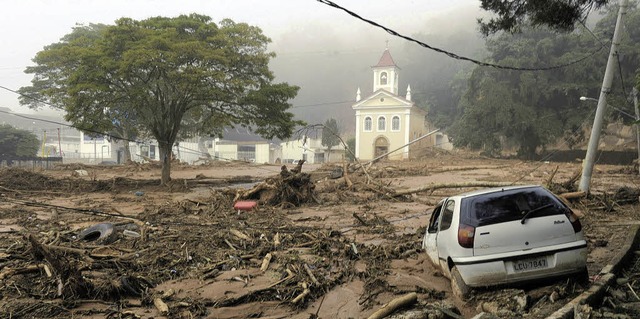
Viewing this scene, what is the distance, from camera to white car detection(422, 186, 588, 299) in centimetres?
500

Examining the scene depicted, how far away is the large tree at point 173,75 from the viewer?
20719 millimetres

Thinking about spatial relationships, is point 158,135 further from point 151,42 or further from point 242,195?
point 242,195

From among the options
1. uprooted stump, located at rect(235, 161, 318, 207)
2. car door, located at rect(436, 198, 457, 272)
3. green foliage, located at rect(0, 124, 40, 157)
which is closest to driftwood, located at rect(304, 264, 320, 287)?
car door, located at rect(436, 198, 457, 272)

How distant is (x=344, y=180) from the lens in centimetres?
2262

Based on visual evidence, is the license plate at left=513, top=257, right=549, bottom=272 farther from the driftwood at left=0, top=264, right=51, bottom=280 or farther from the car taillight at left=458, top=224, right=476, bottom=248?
the driftwood at left=0, top=264, right=51, bottom=280

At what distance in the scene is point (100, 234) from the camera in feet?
31.2

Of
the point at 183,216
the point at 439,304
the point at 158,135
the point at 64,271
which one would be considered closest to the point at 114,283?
the point at 64,271

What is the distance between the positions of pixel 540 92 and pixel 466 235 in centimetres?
5325

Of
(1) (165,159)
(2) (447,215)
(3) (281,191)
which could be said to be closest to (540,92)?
(1) (165,159)

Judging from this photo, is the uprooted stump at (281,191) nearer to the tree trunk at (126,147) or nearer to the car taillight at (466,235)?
the car taillight at (466,235)

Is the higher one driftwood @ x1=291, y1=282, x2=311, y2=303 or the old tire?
the old tire

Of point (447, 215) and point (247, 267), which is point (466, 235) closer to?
point (447, 215)

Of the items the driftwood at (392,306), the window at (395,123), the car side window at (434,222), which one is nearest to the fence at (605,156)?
the window at (395,123)

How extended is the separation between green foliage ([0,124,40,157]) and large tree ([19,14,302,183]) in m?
31.2
